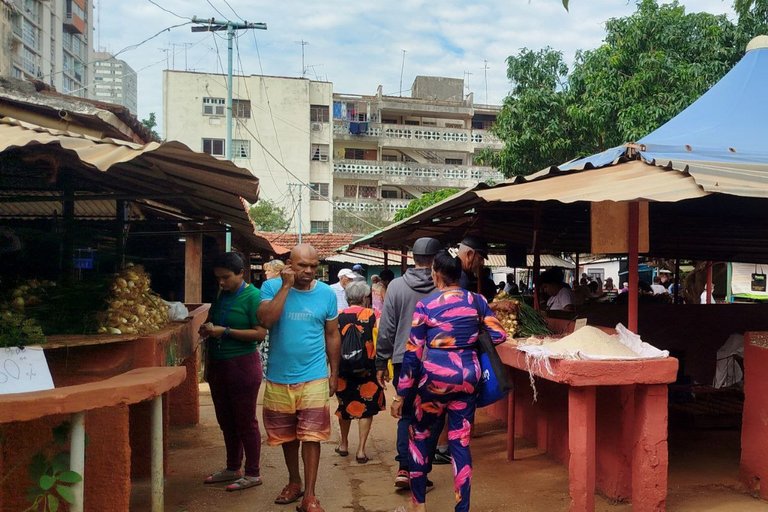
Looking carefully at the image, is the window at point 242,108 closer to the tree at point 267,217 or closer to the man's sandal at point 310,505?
the tree at point 267,217

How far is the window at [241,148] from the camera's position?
39.5 metres

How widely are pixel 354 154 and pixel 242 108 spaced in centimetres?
759

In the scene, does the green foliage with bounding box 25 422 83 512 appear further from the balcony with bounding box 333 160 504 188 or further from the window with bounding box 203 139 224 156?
the window with bounding box 203 139 224 156

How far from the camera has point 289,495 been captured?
493 centimetres

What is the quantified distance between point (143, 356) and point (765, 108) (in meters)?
6.76

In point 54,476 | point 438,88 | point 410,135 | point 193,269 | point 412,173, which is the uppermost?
point 438,88

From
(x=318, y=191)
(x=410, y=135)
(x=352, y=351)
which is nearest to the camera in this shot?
(x=352, y=351)

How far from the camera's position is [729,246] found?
386 inches

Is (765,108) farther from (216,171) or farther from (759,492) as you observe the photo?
(216,171)

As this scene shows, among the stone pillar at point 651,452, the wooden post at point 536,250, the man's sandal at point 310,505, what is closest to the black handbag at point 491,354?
the stone pillar at point 651,452

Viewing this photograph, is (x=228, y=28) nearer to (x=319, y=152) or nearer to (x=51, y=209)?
(x=51, y=209)

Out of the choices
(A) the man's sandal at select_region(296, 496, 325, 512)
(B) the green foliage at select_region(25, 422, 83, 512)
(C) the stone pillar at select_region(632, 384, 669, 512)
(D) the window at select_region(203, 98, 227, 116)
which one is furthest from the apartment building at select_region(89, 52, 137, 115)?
(C) the stone pillar at select_region(632, 384, 669, 512)

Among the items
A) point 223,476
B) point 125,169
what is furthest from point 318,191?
point 125,169

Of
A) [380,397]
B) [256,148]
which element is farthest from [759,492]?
[256,148]
